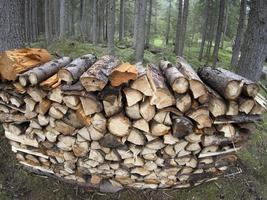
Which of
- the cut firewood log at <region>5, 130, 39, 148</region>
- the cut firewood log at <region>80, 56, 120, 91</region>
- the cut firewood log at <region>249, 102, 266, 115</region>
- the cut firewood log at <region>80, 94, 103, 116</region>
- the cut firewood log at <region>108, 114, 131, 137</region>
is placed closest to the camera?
the cut firewood log at <region>80, 56, 120, 91</region>

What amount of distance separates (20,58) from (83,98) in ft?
3.86

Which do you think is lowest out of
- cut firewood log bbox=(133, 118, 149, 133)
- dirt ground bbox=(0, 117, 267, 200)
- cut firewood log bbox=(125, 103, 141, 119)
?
dirt ground bbox=(0, 117, 267, 200)

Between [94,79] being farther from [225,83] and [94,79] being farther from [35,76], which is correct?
[225,83]

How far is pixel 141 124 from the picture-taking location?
3.10 meters

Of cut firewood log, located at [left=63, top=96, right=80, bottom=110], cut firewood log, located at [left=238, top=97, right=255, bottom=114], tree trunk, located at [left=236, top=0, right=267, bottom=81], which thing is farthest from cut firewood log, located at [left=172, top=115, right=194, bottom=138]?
tree trunk, located at [left=236, top=0, right=267, bottom=81]

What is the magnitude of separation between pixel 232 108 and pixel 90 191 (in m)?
2.25

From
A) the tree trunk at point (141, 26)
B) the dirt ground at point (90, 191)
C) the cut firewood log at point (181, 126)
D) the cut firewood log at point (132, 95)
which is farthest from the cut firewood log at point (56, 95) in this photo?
the tree trunk at point (141, 26)

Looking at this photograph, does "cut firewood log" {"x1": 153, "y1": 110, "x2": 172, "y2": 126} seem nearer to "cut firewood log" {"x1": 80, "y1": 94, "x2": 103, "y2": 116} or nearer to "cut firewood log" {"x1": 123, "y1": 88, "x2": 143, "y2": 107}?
"cut firewood log" {"x1": 123, "y1": 88, "x2": 143, "y2": 107}

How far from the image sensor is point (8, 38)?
4891mm

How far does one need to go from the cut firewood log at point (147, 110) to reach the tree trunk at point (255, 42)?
3.92 metres

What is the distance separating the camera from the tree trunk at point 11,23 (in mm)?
4789

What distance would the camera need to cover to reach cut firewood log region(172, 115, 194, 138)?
121 inches

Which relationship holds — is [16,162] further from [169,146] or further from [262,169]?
[262,169]

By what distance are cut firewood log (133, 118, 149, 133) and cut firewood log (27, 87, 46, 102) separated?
3.73 feet
